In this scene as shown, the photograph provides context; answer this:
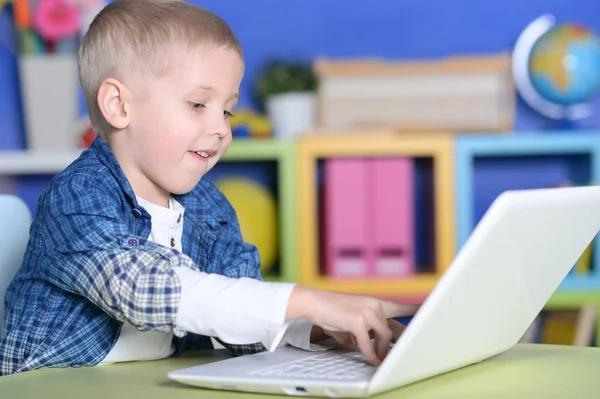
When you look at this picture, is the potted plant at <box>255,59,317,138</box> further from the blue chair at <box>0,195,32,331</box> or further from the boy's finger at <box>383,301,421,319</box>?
the boy's finger at <box>383,301,421,319</box>

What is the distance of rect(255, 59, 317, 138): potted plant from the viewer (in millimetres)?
2754

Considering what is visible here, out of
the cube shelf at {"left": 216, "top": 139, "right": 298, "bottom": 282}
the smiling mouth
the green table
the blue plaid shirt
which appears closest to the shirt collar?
the blue plaid shirt

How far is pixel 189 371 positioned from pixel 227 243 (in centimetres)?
49

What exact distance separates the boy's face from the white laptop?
33cm

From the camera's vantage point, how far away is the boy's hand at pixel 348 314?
2.92ft

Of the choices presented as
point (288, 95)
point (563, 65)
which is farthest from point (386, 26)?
point (563, 65)

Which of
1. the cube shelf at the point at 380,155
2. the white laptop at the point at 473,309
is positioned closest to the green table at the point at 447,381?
the white laptop at the point at 473,309

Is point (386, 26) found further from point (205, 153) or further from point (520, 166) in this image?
point (205, 153)

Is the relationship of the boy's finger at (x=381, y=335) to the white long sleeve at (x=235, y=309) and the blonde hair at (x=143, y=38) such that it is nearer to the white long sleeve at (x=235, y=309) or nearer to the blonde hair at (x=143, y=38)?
the white long sleeve at (x=235, y=309)

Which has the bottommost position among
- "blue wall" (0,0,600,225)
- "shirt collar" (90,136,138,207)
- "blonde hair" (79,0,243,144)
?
"shirt collar" (90,136,138,207)

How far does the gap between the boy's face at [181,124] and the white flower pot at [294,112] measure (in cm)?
149

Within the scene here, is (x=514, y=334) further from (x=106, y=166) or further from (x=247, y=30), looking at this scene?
(x=247, y=30)

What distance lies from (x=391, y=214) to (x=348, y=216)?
0.38ft

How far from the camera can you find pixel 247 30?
2979 millimetres
